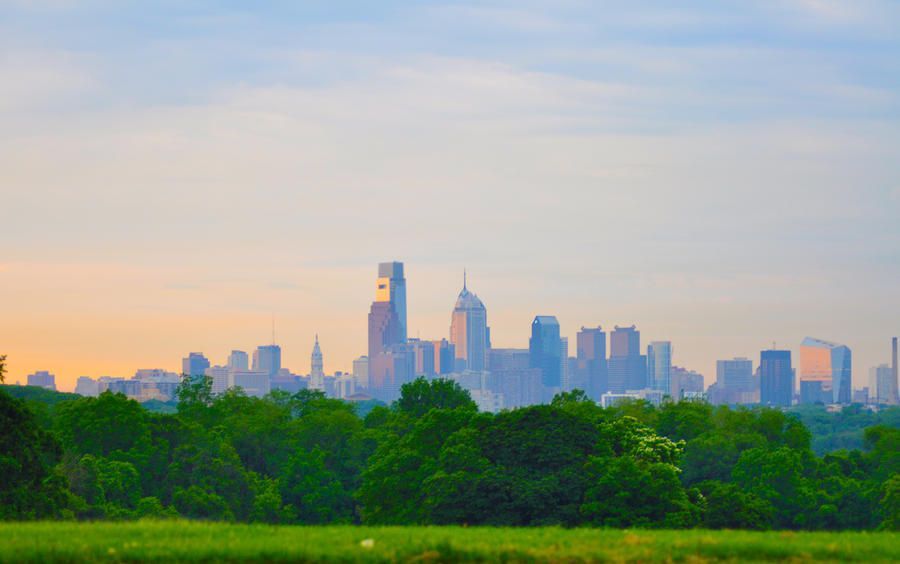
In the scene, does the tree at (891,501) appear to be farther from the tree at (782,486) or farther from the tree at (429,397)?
the tree at (429,397)

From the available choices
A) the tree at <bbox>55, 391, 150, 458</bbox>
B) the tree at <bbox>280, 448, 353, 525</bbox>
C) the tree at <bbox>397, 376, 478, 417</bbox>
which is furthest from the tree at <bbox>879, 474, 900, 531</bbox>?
the tree at <bbox>55, 391, 150, 458</bbox>

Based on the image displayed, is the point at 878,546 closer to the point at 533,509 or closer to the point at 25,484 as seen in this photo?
the point at 25,484

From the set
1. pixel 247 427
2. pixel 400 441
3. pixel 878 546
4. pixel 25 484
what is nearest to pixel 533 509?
pixel 400 441

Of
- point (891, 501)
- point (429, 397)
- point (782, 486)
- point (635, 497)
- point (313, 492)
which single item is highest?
point (429, 397)

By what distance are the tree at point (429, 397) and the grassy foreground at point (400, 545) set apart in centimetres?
7365

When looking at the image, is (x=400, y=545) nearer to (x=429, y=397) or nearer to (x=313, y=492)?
(x=313, y=492)

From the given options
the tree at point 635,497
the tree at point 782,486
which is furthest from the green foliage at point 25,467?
the tree at point 782,486

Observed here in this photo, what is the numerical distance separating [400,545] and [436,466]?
46.7 m

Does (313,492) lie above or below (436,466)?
below

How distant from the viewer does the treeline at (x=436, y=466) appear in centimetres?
5919

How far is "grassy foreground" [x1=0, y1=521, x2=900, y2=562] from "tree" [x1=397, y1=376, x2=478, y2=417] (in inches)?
2900

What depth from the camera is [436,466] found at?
219 feet

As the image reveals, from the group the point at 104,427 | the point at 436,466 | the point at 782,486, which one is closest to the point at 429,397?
the point at 104,427

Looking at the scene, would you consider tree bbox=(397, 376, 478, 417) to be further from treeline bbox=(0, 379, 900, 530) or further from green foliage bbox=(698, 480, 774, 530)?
green foliage bbox=(698, 480, 774, 530)
